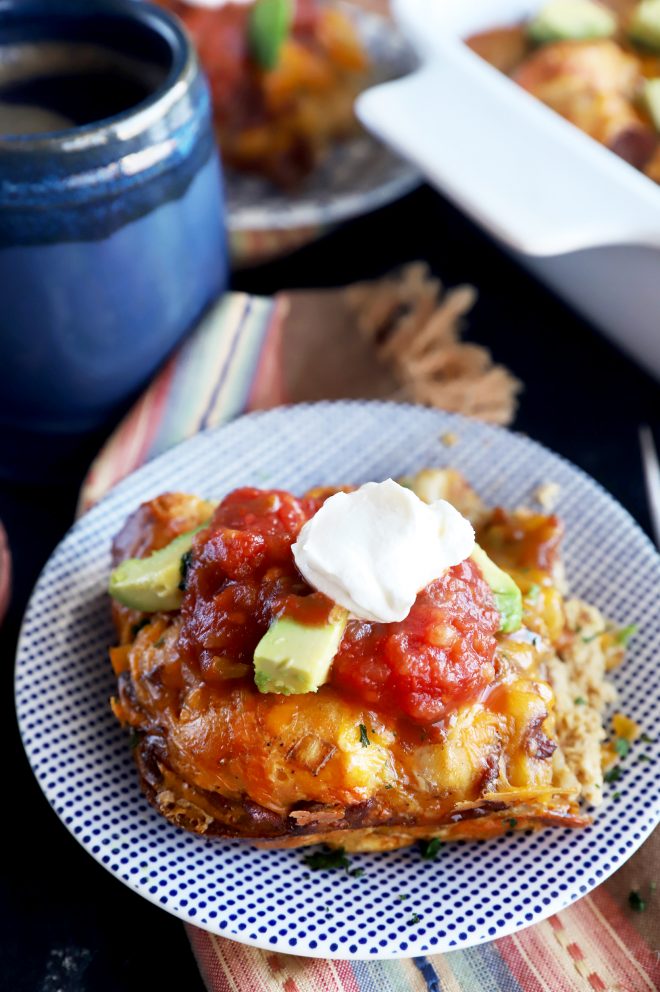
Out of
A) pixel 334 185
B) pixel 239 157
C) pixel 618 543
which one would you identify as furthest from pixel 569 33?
Answer: pixel 618 543

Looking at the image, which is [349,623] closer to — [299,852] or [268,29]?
[299,852]

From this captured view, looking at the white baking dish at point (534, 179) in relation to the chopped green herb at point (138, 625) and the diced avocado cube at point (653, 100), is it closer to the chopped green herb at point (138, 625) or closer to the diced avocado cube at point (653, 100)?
the diced avocado cube at point (653, 100)

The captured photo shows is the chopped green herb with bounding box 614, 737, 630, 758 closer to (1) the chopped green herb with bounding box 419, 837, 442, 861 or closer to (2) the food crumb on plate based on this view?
(1) the chopped green herb with bounding box 419, 837, 442, 861

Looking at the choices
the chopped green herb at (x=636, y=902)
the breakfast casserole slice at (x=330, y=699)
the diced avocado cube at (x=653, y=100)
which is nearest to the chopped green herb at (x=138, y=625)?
the breakfast casserole slice at (x=330, y=699)

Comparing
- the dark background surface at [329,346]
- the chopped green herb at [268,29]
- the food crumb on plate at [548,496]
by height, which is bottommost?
the dark background surface at [329,346]

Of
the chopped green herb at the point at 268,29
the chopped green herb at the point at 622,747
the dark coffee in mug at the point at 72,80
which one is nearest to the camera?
the chopped green herb at the point at 622,747

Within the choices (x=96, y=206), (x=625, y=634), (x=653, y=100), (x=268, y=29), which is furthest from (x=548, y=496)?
(x=268, y=29)

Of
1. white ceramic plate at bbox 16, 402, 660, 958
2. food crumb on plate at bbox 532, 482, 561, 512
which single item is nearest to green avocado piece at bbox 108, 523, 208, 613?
white ceramic plate at bbox 16, 402, 660, 958
